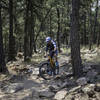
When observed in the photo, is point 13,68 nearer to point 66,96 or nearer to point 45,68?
point 45,68

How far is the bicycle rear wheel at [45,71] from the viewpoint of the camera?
8.17 metres

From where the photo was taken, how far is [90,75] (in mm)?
7312

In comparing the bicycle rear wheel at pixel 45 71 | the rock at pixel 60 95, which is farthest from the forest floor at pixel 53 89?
the bicycle rear wheel at pixel 45 71

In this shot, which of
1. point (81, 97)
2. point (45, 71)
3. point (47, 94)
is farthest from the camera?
point (45, 71)

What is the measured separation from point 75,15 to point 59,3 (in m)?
13.1

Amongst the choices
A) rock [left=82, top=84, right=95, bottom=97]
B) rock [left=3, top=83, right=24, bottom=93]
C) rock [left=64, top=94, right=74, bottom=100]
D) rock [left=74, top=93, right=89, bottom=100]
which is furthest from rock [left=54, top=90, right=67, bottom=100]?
rock [left=3, top=83, right=24, bottom=93]

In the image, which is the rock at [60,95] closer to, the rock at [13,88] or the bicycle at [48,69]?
the rock at [13,88]

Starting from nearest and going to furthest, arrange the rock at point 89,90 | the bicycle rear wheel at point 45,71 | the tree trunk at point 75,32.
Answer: the rock at point 89,90 → the tree trunk at point 75,32 → the bicycle rear wheel at point 45,71

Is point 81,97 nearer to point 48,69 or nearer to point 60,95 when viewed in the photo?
point 60,95

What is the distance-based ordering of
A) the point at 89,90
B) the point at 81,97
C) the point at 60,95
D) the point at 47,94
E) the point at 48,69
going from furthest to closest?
the point at 48,69 < the point at 47,94 < the point at 60,95 < the point at 89,90 < the point at 81,97

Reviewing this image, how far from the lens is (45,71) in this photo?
832cm

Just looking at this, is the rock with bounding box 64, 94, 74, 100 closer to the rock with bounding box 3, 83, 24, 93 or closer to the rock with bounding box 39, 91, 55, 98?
the rock with bounding box 39, 91, 55, 98

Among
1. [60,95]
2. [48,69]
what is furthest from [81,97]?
[48,69]

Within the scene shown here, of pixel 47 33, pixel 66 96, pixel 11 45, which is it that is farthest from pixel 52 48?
pixel 47 33
